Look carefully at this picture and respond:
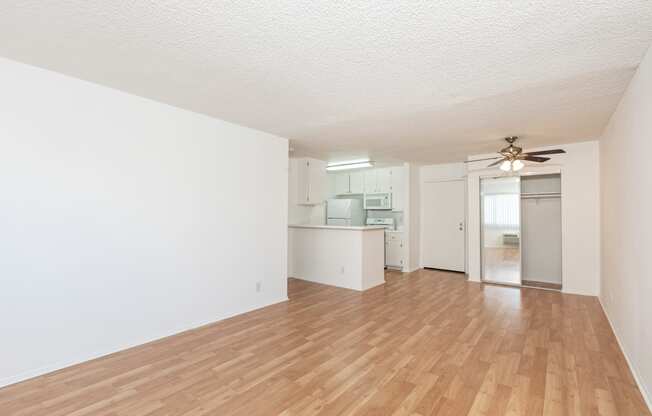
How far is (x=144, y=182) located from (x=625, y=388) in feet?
14.6

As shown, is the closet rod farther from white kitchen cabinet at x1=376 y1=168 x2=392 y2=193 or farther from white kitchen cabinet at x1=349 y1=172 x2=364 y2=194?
white kitchen cabinet at x1=349 y1=172 x2=364 y2=194

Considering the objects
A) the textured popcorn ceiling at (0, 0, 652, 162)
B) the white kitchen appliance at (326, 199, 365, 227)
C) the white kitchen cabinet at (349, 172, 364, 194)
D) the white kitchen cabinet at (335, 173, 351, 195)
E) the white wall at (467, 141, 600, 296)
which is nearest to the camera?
the textured popcorn ceiling at (0, 0, 652, 162)

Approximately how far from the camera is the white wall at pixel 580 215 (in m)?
4.88

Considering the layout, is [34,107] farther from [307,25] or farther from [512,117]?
[512,117]

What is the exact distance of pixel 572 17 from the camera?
1.77 metres

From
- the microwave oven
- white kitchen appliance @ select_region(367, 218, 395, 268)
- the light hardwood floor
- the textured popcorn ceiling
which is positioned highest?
the textured popcorn ceiling

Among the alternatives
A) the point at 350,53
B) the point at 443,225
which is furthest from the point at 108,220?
the point at 443,225

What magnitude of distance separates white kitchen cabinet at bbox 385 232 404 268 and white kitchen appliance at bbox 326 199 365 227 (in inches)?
33.7

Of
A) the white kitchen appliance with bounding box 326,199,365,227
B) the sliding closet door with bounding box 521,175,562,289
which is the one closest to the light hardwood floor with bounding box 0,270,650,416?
the sliding closet door with bounding box 521,175,562,289

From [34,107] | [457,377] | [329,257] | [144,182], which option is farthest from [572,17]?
[329,257]

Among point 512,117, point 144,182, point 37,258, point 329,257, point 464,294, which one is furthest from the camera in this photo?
point 329,257

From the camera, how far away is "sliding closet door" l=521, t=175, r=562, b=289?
5.66 meters

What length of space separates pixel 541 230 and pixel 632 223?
136 inches

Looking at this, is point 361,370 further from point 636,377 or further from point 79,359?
point 79,359
